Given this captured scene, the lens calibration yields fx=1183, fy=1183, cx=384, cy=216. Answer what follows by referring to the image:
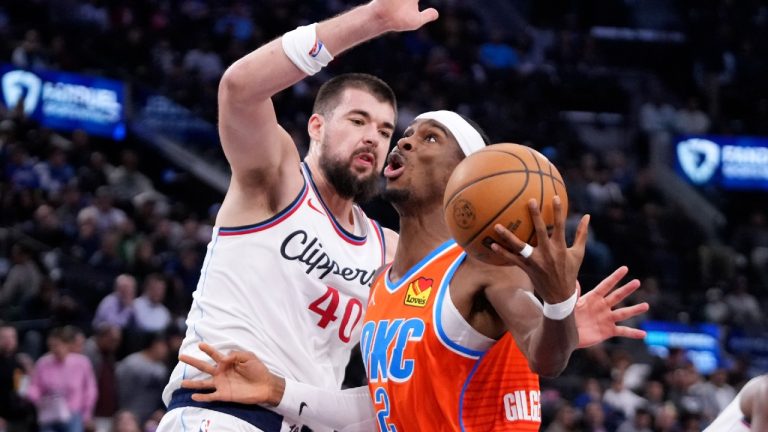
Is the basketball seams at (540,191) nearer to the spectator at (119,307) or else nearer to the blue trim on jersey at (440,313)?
the blue trim on jersey at (440,313)

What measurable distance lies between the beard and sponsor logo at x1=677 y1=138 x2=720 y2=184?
18.7m

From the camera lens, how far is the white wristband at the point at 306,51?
15.9 ft

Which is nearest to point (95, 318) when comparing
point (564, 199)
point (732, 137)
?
point (564, 199)

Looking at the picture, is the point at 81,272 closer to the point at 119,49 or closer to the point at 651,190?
the point at 119,49

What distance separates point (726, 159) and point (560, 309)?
2041 centimetres

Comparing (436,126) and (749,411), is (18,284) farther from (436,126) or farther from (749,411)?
(749,411)

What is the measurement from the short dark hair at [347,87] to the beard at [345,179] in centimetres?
27

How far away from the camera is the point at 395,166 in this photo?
530cm

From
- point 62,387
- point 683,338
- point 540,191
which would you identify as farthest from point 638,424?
point 540,191

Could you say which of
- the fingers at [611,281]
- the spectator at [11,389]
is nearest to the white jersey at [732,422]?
the fingers at [611,281]

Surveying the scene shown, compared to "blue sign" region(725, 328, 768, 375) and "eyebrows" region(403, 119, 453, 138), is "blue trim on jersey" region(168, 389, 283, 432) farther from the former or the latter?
"blue sign" region(725, 328, 768, 375)

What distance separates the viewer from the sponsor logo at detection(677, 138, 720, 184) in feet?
76.8

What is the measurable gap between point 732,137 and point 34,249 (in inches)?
591

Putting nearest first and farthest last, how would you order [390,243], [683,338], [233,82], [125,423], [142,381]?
[233,82]
[390,243]
[125,423]
[142,381]
[683,338]
